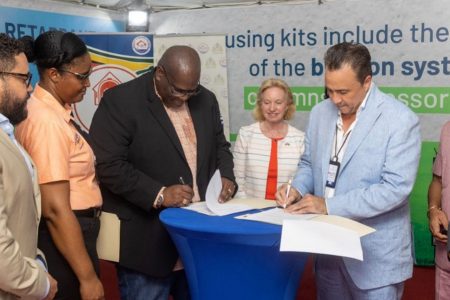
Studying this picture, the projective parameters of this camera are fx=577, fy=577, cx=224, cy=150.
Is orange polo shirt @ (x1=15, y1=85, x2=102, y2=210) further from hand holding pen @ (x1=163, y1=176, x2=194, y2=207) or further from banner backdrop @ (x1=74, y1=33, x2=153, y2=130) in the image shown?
banner backdrop @ (x1=74, y1=33, x2=153, y2=130)

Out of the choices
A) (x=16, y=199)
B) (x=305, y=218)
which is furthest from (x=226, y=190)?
(x=16, y=199)

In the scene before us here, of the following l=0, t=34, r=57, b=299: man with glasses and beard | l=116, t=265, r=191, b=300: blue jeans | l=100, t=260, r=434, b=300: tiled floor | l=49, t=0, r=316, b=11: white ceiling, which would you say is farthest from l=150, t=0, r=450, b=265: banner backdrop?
l=0, t=34, r=57, b=299: man with glasses and beard

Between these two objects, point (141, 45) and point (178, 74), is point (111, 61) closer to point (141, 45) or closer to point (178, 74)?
point (141, 45)

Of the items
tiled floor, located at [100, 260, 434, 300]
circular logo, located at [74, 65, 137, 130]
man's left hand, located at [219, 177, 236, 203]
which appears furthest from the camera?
circular logo, located at [74, 65, 137, 130]

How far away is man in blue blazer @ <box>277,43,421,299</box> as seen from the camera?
6.41ft

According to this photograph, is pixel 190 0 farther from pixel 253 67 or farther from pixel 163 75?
pixel 163 75

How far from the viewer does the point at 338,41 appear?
484 centimetres

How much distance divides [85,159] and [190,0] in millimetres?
3648

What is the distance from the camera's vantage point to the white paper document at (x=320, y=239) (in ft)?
5.39

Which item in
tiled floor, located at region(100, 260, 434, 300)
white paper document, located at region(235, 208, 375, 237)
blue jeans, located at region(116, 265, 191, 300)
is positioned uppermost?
white paper document, located at region(235, 208, 375, 237)

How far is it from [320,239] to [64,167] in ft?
2.77

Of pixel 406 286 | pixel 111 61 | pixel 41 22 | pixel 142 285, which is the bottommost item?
pixel 406 286

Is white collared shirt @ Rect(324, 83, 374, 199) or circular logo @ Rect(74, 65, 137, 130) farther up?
circular logo @ Rect(74, 65, 137, 130)

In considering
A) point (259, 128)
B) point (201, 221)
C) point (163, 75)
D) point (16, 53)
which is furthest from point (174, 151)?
point (259, 128)
